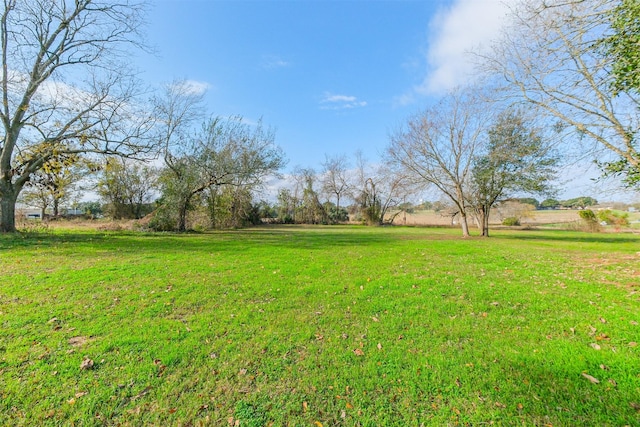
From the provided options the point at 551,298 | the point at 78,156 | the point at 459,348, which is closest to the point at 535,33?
the point at 551,298

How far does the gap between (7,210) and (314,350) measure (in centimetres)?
1560

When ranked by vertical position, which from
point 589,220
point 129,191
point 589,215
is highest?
point 129,191

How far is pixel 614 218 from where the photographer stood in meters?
26.4

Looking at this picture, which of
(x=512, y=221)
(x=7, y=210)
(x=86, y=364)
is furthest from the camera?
(x=512, y=221)

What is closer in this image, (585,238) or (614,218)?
(585,238)

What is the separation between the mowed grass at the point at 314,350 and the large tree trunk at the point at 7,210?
27.8 feet

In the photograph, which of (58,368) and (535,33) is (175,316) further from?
(535,33)

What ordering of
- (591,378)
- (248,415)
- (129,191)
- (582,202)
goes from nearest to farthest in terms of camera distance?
1. (248,415)
2. (591,378)
3. (582,202)
4. (129,191)

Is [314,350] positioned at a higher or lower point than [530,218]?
lower

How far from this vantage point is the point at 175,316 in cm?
409

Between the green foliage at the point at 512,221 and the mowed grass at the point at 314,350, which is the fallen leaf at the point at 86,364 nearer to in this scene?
the mowed grass at the point at 314,350

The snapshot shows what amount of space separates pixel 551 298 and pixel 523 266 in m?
3.26

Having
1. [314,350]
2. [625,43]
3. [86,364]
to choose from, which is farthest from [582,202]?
[86,364]

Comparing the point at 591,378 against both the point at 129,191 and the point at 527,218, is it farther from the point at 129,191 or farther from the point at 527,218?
the point at 527,218
